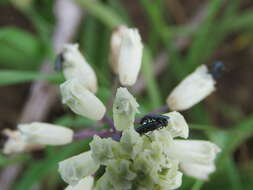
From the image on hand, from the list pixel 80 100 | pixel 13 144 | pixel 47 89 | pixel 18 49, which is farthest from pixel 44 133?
pixel 18 49

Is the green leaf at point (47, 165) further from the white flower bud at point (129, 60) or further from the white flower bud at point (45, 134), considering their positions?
the white flower bud at point (129, 60)

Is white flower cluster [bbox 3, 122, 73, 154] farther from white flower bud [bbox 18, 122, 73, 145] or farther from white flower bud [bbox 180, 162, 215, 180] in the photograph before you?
white flower bud [bbox 180, 162, 215, 180]

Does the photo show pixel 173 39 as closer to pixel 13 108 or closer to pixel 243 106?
pixel 243 106

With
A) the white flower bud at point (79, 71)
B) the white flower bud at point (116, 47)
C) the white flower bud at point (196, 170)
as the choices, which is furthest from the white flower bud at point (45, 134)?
the white flower bud at point (196, 170)

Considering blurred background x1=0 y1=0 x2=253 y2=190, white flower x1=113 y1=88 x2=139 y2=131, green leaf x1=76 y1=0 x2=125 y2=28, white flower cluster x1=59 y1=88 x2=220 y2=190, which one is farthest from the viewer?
green leaf x1=76 y1=0 x2=125 y2=28

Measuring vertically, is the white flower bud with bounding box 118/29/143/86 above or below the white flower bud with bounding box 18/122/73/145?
above

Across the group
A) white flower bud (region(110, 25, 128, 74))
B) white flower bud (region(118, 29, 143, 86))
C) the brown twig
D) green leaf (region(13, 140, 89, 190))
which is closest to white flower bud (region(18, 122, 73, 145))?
white flower bud (region(118, 29, 143, 86))
